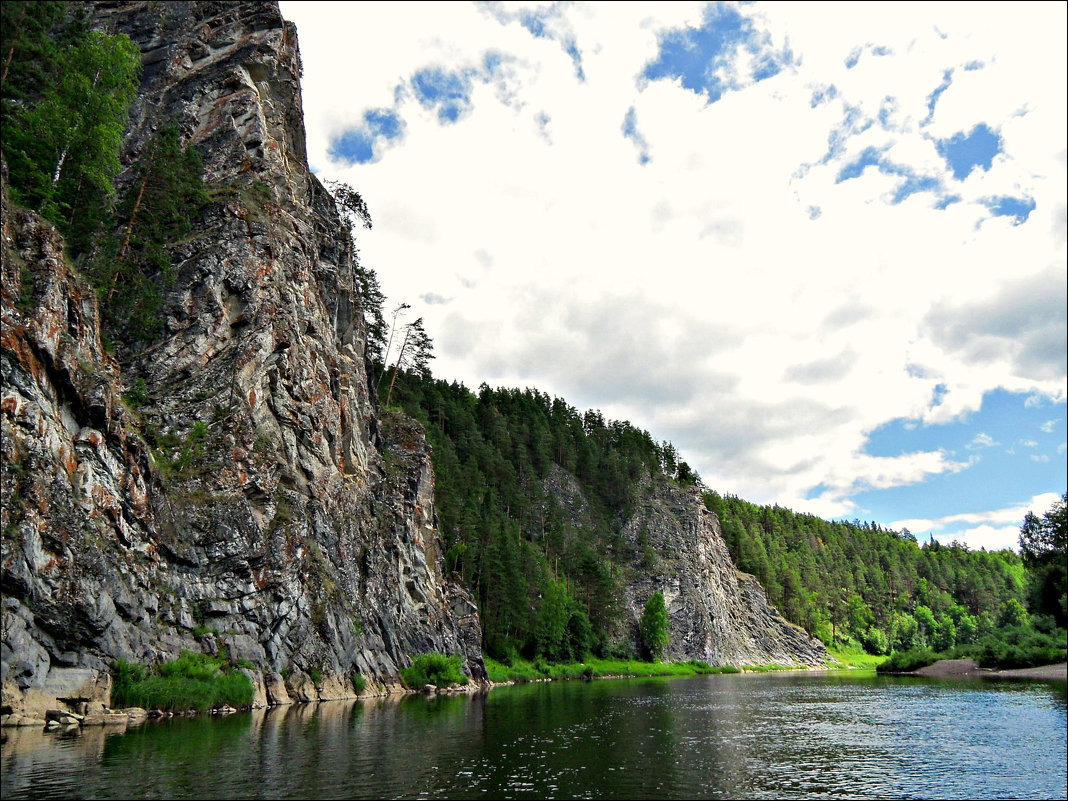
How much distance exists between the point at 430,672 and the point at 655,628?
63637 mm

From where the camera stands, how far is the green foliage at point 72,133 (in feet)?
154

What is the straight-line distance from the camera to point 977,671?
9406 centimetres

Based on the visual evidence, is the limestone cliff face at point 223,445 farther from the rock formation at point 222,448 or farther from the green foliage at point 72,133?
the green foliage at point 72,133

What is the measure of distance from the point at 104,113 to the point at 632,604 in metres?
107

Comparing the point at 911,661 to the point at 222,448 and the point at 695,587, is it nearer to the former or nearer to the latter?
the point at 695,587

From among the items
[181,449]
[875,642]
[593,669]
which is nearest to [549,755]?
[181,449]

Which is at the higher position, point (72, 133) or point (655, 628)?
point (72, 133)

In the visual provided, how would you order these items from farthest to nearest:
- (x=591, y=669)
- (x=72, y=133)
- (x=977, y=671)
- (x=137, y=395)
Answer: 1. (x=591, y=669)
2. (x=977, y=671)
3. (x=137, y=395)
4. (x=72, y=133)

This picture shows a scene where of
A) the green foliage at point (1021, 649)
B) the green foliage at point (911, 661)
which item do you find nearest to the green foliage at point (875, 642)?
the green foliage at point (911, 661)

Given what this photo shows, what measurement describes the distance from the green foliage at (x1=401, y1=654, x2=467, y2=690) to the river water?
15444 mm

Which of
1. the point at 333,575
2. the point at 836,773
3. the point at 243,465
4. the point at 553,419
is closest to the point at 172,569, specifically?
the point at 243,465

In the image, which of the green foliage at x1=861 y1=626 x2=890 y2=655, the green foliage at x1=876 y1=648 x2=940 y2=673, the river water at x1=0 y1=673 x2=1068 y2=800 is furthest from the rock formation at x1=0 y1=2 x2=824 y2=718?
the green foliage at x1=861 y1=626 x2=890 y2=655

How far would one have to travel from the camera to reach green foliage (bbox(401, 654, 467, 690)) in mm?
63022

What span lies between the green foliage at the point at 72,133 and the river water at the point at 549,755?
121 ft
